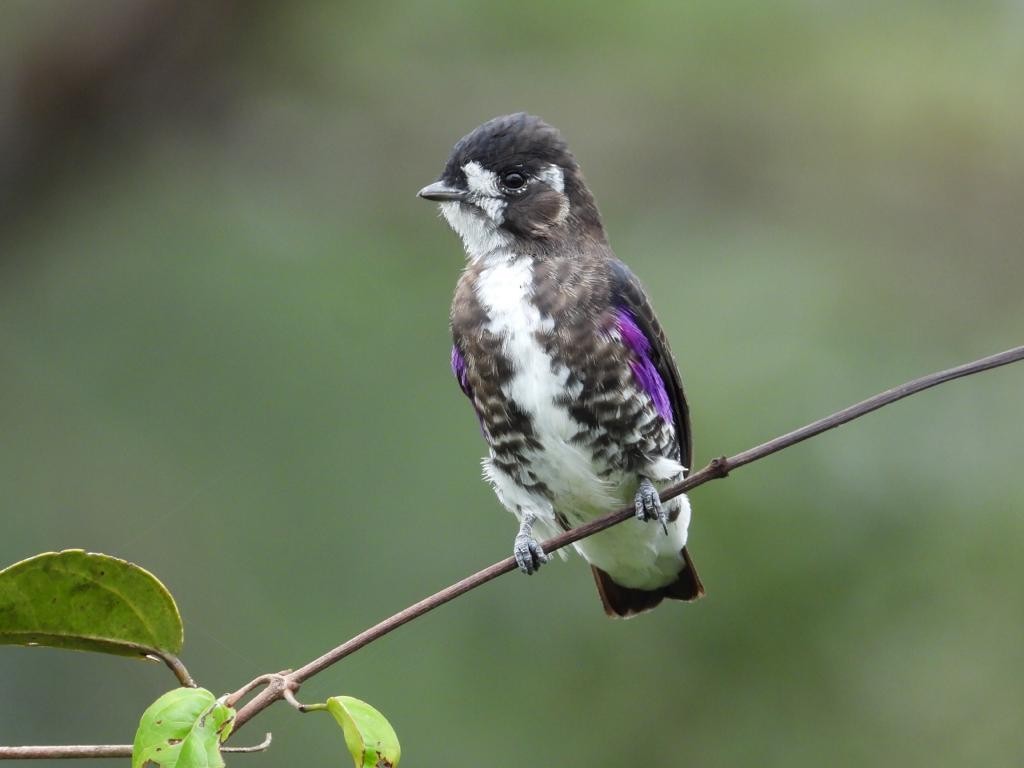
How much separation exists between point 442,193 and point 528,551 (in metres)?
0.95

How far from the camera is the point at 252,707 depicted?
200 cm

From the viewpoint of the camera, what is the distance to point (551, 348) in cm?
349

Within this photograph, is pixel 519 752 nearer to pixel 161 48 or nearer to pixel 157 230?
pixel 157 230

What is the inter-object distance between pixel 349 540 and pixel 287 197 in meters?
2.10

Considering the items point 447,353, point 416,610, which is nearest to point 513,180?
point 416,610

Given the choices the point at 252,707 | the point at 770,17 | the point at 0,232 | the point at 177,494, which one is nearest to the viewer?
the point at 252,707

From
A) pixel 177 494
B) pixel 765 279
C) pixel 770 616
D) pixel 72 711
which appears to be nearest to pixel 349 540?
pixel 177 494

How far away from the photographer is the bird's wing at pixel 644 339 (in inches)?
141

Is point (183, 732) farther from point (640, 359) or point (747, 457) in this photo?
point (640, 359)

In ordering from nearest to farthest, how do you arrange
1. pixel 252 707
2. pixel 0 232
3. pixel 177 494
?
pixel 252 707 < pixel 177 494 < pixel 0 232

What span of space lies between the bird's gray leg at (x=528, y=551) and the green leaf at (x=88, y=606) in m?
1.43

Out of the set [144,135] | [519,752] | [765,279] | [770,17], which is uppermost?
[144,135]

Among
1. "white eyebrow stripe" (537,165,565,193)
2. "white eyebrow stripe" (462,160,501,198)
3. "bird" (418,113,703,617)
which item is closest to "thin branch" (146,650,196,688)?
"bird" (418,113,703,617)

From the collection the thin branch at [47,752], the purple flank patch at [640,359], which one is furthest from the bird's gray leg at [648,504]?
the thin branch at [47,752]
